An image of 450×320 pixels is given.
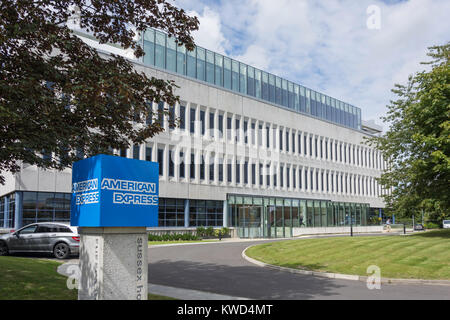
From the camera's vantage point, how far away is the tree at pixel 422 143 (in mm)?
22609

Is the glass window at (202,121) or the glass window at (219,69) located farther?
the glass window at (219,69)

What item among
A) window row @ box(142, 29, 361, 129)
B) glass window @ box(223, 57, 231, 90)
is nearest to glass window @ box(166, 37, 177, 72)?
window row @ box(142, 29, 361, 129)

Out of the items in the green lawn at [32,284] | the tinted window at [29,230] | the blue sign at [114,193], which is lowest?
the green lawn at [32,284]

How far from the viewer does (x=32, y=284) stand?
10086mm

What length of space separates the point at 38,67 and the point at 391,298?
10.1m

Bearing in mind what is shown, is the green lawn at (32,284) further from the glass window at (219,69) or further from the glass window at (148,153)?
the glass window at (219,69)

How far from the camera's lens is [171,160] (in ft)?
126

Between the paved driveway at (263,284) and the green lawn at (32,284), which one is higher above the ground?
the green lawn at (32,284)

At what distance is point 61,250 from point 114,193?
1296cm

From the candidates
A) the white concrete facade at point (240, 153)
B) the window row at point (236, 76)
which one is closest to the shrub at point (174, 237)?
the white concrete facade at point (240, 153)

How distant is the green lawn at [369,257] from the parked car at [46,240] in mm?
8289
